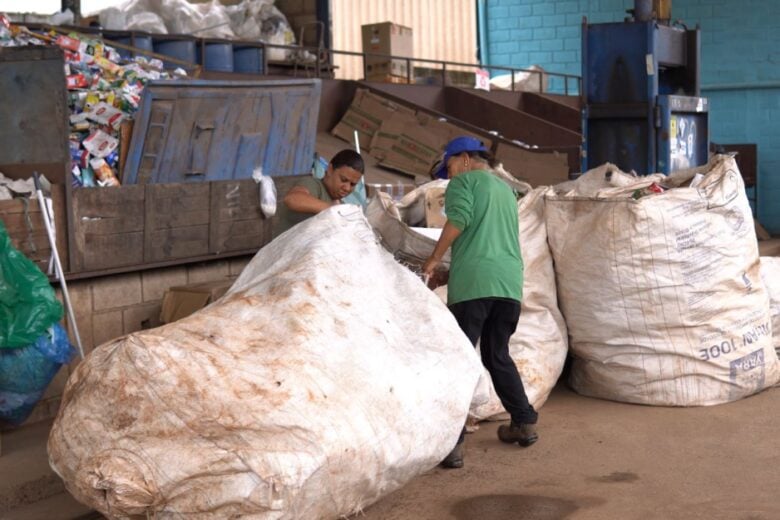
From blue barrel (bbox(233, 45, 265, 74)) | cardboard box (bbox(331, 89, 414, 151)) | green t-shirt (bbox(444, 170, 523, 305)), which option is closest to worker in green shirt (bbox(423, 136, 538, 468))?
green t-shirt (bbox(444, 170, 523, 305))

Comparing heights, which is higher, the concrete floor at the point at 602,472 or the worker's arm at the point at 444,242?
the worker's arm at the point at 444,242

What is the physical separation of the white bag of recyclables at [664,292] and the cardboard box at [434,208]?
25.3 inches

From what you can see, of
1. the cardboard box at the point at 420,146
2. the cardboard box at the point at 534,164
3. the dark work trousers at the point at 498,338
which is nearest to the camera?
the dark work trousers at the point at 498,338

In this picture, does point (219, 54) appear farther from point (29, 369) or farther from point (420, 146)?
point (29, 369)

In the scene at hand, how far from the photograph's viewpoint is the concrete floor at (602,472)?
13.3 ft

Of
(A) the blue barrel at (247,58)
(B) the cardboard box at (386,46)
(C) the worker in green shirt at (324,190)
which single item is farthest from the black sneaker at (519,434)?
(B) the cardboard box at (386,46)

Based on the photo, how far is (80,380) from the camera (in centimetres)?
350

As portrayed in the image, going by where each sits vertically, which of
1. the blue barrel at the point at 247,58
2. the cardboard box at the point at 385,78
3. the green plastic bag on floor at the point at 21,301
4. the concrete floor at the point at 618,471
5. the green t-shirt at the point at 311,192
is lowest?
the concrete floor at the point at 618,471

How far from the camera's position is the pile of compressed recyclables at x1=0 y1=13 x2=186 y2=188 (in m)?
5.74

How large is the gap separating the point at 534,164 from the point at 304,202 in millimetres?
4949

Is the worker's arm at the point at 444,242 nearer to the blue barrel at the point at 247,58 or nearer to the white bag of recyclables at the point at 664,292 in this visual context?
the white bag of recyclables at the point at 664,292

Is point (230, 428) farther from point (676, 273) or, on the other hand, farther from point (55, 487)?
point (676, 273)

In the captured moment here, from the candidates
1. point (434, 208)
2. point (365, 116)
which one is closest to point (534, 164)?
point (365, 116)

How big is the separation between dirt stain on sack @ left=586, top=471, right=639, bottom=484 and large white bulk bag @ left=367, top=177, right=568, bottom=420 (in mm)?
876
